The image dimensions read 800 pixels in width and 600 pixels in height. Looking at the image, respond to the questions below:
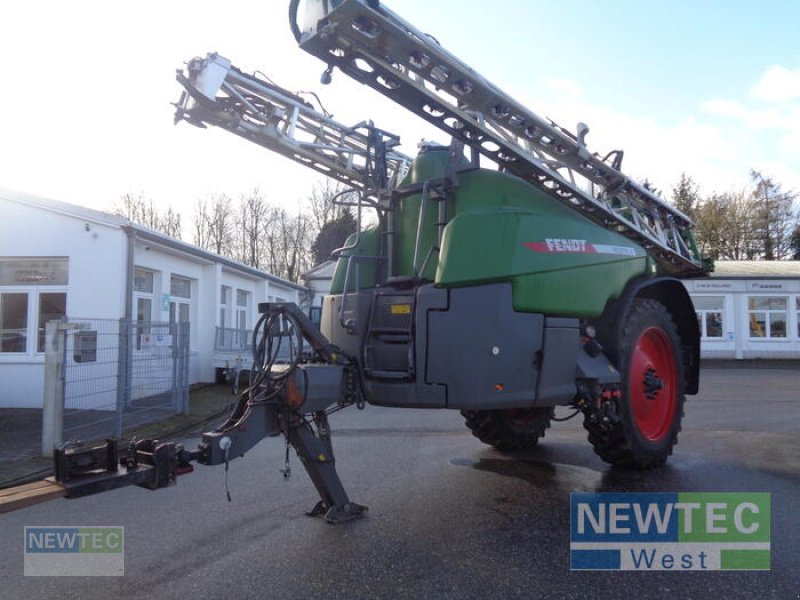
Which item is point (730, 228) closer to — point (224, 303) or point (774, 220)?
point (774, 220)

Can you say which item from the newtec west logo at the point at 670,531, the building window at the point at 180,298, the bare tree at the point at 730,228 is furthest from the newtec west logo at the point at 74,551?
the bare tree at the point at 730,228

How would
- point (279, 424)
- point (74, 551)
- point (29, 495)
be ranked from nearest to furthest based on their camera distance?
point (29, 495), point (74, 551), point (279, 424)

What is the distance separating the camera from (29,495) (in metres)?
3.08

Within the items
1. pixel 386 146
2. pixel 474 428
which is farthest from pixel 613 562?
pixel 386 146

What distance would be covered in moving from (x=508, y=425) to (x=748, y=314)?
24686mm

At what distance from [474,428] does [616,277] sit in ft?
8.70

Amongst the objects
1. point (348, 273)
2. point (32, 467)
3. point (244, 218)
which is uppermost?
point (244, 218)

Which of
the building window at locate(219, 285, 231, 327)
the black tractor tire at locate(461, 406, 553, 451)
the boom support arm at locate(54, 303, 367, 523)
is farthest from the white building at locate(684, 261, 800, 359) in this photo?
the boom support arm at locate(54, 303, 367, 523)

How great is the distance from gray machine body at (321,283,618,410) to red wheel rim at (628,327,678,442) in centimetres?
131

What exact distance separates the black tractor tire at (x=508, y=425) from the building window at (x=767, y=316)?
24.3 metres

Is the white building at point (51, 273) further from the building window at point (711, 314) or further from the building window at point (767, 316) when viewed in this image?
the building window at point (767, 316)

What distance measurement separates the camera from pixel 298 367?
14.8ft

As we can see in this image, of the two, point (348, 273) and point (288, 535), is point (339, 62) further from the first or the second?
point (288, 535)

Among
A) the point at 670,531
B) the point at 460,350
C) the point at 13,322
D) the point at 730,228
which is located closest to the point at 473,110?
the point at 460,350
